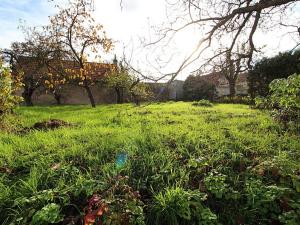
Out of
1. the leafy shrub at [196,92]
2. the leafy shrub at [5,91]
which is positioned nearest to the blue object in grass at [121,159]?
the leafy shrub at [5,91]

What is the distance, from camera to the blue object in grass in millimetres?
4439

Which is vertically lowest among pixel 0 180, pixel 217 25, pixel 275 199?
pixel 275 199

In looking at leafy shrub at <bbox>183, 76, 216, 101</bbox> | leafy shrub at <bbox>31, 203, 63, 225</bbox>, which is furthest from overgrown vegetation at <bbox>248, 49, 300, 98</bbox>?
leafy shrub at <bbox>31, 203, 63, 225</bbox>

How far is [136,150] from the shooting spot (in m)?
4.96

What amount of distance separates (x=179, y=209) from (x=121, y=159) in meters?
1.34

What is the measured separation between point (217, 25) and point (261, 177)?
363 cm

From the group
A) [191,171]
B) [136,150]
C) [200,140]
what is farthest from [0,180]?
[200,140]

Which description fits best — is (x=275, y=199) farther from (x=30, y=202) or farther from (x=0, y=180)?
(x=0, y=180)

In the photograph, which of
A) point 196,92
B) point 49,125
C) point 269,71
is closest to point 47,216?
point 49,125

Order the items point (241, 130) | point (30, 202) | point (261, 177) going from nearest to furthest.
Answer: point (30, 202), point (261, 177), point (241, 130)

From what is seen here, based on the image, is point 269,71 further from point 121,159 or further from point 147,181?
point 147,181

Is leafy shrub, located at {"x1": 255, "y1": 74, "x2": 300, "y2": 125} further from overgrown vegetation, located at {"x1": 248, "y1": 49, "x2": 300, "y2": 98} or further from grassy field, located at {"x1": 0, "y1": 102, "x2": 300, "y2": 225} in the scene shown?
overgrown vegetation, located at {"x1": 248, "y1": 49, "x2": 300, "y2": 98}

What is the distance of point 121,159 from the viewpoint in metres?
4.69

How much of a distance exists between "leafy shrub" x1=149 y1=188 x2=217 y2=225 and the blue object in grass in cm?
84
